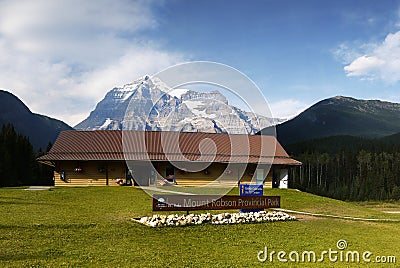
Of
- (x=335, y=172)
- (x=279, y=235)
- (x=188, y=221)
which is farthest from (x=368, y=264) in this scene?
(x=335, y=172)

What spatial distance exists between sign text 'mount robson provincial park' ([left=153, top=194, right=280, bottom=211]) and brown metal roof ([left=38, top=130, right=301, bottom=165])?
1461cm

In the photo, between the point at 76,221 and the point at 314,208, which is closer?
the point at 76,221

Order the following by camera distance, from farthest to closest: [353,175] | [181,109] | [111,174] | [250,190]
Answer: [353,175] → [111,174] → [250,190] → [181,109]

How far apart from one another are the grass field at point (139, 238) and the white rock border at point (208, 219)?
54cm

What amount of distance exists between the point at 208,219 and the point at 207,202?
7.31 ft

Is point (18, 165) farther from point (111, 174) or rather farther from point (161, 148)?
point (161, 148)

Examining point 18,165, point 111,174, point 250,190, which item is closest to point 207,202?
point 250,190

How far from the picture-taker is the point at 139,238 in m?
13.0

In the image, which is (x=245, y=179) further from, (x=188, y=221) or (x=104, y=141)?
(x=188, y=221)

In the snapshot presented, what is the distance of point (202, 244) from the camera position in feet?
41.4

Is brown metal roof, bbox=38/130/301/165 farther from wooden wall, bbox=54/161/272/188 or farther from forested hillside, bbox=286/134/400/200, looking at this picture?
forested hillside, bbox=286/134/400/200

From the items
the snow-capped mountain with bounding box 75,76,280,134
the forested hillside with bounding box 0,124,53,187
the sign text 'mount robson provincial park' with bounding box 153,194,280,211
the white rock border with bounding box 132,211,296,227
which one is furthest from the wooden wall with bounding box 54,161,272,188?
the forested hillside with bounding box 0,124,53,187

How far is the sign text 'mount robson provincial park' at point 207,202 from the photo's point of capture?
1834cm

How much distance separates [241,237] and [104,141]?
26.5 metres
